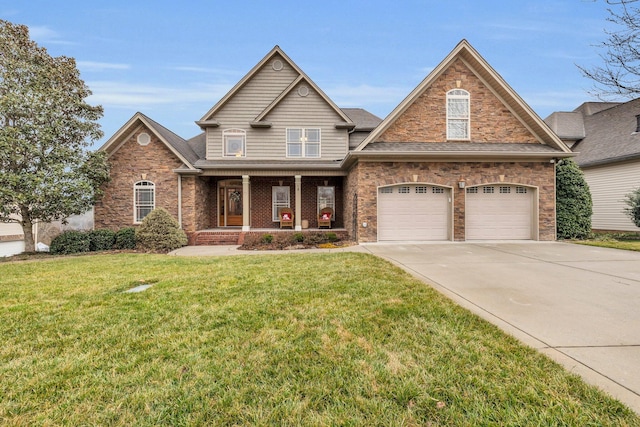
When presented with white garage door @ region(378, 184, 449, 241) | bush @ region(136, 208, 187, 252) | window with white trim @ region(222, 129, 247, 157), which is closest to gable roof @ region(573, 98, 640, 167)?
white garage door @ region(378, 184, 449, 241)

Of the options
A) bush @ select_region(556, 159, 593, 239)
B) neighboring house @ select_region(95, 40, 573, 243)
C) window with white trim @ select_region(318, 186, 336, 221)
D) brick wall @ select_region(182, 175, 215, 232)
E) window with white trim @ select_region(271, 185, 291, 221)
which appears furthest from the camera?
window with white trim @ select_region(271, 185, 291, 221)

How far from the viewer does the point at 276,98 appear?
1465 cm

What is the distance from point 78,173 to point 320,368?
538 inches

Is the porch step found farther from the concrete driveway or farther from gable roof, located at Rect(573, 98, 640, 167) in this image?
gable roof, located at Rect(573, 98, 640, 167)

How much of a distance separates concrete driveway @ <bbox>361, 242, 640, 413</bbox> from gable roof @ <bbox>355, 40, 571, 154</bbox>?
4.89 metres

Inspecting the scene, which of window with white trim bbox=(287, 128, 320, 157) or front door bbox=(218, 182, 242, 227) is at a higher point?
window with white trim bbox=(287, 128, 320, 157)

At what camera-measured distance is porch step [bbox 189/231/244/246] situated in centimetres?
1304

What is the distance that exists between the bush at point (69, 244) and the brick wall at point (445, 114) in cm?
1217

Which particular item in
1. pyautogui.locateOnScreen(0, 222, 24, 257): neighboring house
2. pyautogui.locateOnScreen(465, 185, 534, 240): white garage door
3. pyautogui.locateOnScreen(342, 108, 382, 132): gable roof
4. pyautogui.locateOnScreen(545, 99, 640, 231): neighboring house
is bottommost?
pyautogui.locateOnScreen(0, 222, 24, 257): neighboring house

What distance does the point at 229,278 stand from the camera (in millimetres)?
5977

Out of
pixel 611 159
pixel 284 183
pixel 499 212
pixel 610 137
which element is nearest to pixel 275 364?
pixel 499 212

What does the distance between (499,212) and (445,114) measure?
4510mm

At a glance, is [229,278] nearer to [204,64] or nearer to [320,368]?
[320,368]

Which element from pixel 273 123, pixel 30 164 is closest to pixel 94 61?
pixel 30 164
